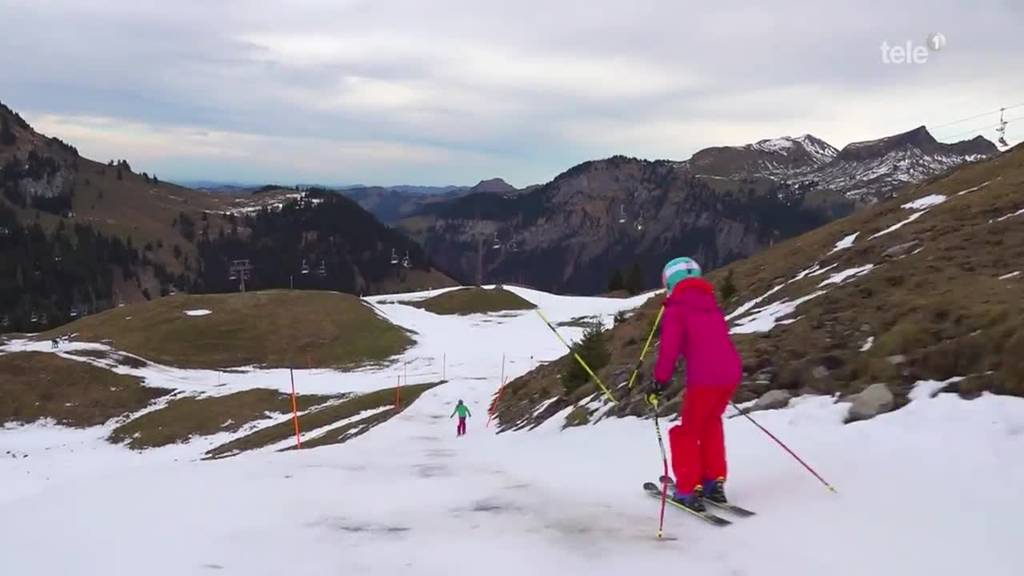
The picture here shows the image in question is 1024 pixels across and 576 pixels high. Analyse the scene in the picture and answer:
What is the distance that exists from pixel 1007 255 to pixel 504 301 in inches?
3911

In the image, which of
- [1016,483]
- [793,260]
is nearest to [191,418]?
[793,260]

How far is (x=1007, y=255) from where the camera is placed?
1677cm

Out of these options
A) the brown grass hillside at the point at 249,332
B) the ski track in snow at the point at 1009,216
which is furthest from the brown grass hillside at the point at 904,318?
the brown grass hillside at the point at 249,332

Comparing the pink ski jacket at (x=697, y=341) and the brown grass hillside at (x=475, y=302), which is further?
the brown grass hillside at (x=475, y=302)

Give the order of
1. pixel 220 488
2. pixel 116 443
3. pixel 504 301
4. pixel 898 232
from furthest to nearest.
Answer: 1. pixel 504 301
2. pixel 116 443
3. pixel 898 232
4. pixel 220 488

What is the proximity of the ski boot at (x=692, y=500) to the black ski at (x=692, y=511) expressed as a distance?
4cm

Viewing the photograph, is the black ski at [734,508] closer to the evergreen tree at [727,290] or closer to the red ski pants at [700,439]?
the red ski pants at [700,439]

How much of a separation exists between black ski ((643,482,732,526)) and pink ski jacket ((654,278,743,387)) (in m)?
1.45

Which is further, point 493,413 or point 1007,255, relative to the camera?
point 493,413

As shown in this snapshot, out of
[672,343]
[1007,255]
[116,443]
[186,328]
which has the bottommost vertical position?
[116,443]

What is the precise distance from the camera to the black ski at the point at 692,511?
322 inches

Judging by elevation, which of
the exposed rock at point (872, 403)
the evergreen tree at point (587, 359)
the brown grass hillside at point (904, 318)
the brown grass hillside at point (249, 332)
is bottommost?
the brown grass hillside at point (249, 332)

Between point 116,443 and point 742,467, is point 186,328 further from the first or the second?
point 742,467

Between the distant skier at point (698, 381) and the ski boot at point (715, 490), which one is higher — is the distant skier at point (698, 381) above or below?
above
